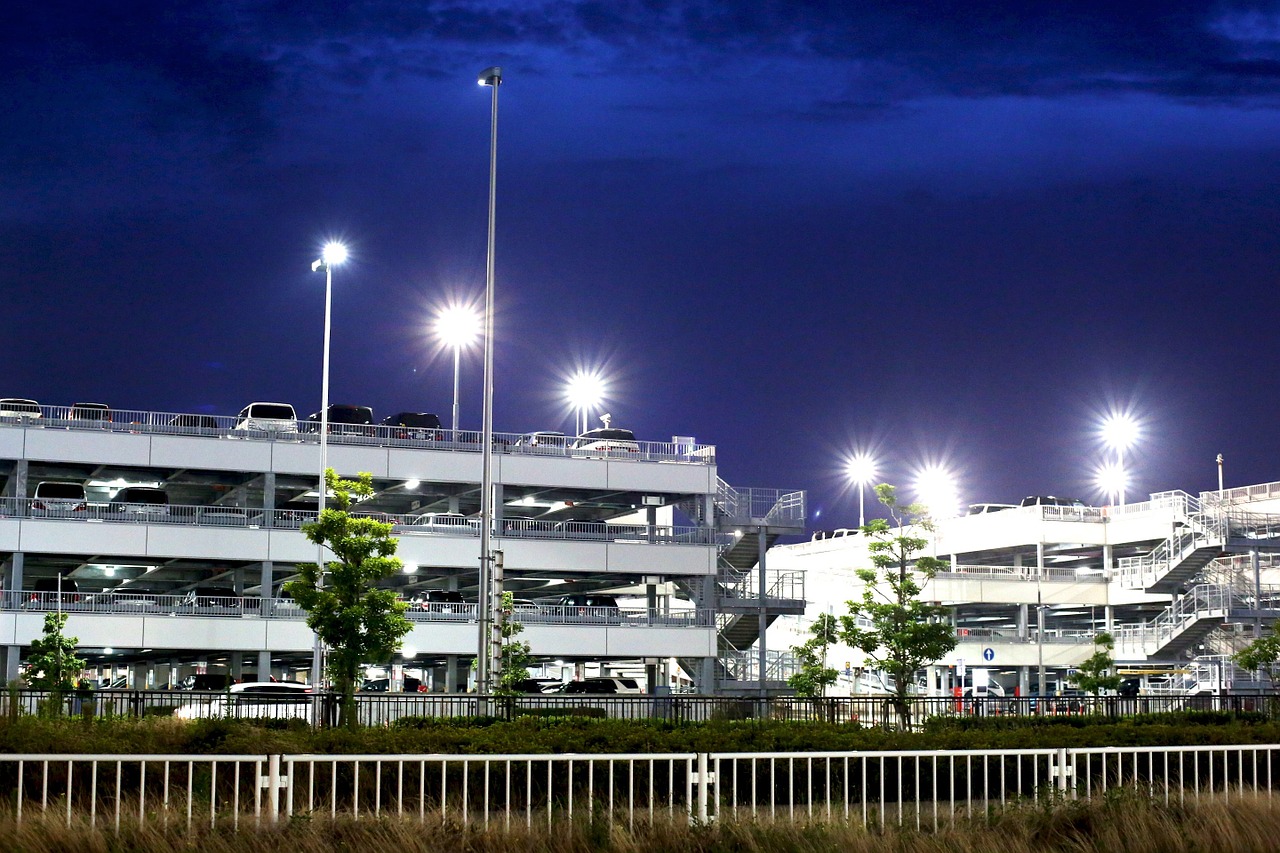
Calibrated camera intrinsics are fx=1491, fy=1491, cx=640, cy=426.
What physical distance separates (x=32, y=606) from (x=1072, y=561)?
66875 mm

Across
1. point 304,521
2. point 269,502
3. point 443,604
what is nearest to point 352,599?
point 304,521

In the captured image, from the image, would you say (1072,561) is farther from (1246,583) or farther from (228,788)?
(228,788)

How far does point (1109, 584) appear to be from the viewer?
84812mm

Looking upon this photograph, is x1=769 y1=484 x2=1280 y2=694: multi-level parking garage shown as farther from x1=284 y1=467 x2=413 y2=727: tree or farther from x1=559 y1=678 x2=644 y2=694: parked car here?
x1=284 y1=467 x2=413 y2=727: tree

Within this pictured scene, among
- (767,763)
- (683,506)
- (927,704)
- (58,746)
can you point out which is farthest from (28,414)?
(767,763)

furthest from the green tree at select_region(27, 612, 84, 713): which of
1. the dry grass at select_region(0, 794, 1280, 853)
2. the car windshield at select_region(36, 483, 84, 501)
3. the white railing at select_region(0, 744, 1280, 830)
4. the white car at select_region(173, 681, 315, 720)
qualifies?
the dry grass at select_region(0, 794, 1280, 853)

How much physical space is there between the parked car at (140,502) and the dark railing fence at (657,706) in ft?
71.1

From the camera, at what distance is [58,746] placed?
18469mm

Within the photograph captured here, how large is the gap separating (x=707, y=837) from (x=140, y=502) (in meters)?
57.2

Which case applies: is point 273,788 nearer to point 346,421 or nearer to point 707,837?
point 707,837

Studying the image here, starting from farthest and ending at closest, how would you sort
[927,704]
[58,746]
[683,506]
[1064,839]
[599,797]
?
[683,506]
[927,704]
[58,746]
[599,797]
[1064,839]

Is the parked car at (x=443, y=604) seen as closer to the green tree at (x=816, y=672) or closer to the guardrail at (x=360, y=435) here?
the guardrail at (x=360, y=435)

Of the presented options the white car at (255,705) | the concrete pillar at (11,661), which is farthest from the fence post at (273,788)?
the concrete pillar at (11,661)

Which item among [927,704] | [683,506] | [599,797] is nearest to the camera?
[599,797]
